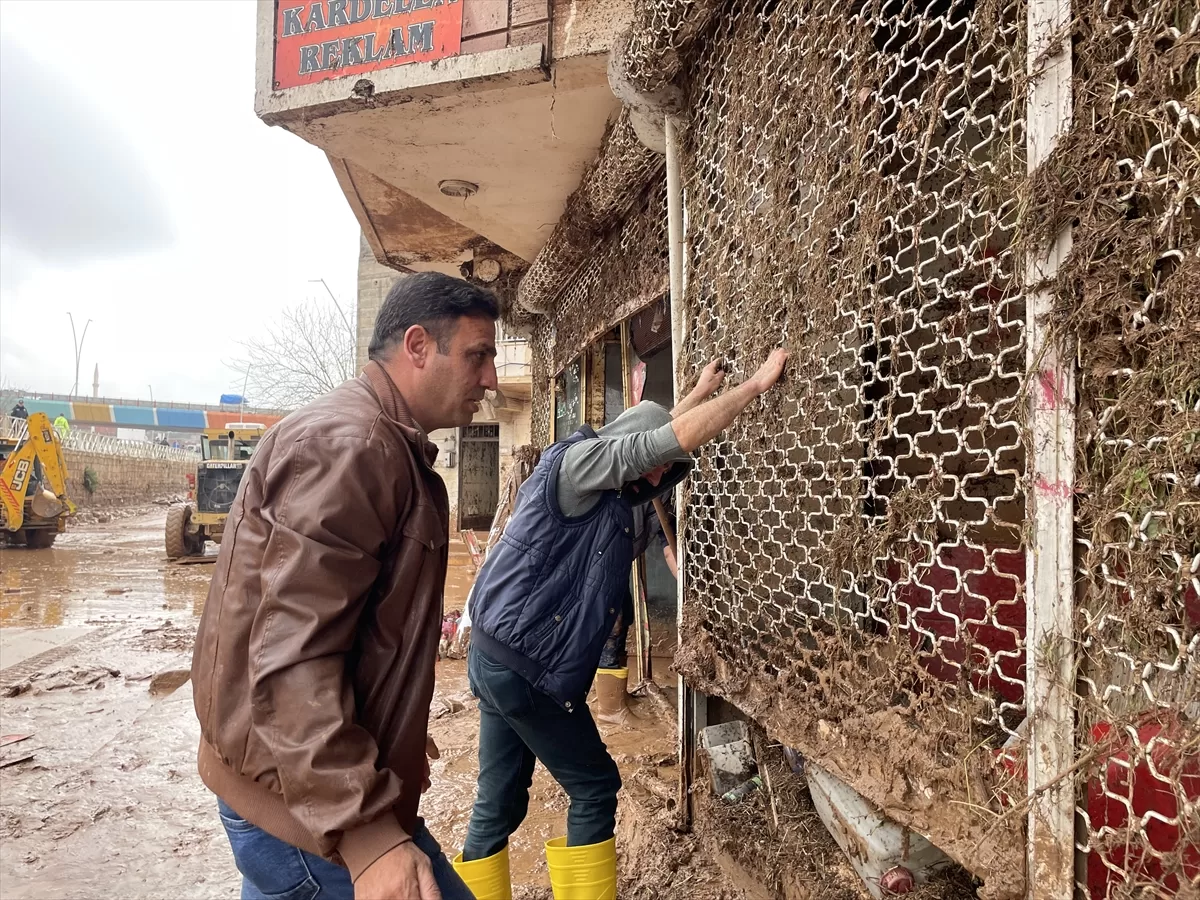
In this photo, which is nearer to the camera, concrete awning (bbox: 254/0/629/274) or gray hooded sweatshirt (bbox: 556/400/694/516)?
gray hooded sweatshirt (bbox: 556/400/694/516)

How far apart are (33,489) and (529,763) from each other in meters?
19.3

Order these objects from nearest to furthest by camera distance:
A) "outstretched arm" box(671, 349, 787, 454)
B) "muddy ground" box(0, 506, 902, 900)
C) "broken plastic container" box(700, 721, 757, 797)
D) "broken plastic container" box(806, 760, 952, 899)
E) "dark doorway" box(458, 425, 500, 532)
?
"broken plastic container" box(806, 760, 952, 899)
"outstretched arm" box(671, 349, 787, 454)
"muddy ground" box(0, 506, 902, 900)
"broken plastic container" box(700, 721, 757, 797)
"dark doorway" box(458, 425, 500, 532)

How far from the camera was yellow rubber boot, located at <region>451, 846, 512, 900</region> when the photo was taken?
2.46 meters

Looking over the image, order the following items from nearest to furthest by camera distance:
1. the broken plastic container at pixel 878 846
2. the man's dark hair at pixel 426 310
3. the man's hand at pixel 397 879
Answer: the man's hand at pixel 397 879 < the man's dark hair at pixel 426 310 < the broken plastic container at pixel 878 846

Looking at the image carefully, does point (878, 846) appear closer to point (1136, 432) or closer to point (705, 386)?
point (1136, 432)

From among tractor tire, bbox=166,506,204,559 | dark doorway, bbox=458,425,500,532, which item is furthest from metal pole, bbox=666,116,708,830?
dark doorway, bbox=458,425,500,532

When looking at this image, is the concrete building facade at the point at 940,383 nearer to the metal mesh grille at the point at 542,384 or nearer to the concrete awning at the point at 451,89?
the concrete awning at the point at 451,89

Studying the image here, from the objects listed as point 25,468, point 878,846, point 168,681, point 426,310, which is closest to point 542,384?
point 168,681

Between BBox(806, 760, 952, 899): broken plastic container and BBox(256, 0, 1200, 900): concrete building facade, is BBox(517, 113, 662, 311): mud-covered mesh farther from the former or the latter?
BBox(806, 760, 952, 899): broken plastic container

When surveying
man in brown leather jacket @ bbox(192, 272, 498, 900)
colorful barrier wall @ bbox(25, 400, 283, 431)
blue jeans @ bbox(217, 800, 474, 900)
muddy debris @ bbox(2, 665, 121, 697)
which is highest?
colorful barrier wall @ bbox(25, 400, 283, 431)

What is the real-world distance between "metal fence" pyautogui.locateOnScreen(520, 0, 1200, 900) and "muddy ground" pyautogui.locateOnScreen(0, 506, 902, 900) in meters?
0.85

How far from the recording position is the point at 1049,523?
1274 mm

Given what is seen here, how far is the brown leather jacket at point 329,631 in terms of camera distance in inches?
48.4

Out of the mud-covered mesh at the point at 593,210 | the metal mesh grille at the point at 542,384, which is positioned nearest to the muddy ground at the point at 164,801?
the metal mesh grille at the point at 542,384
